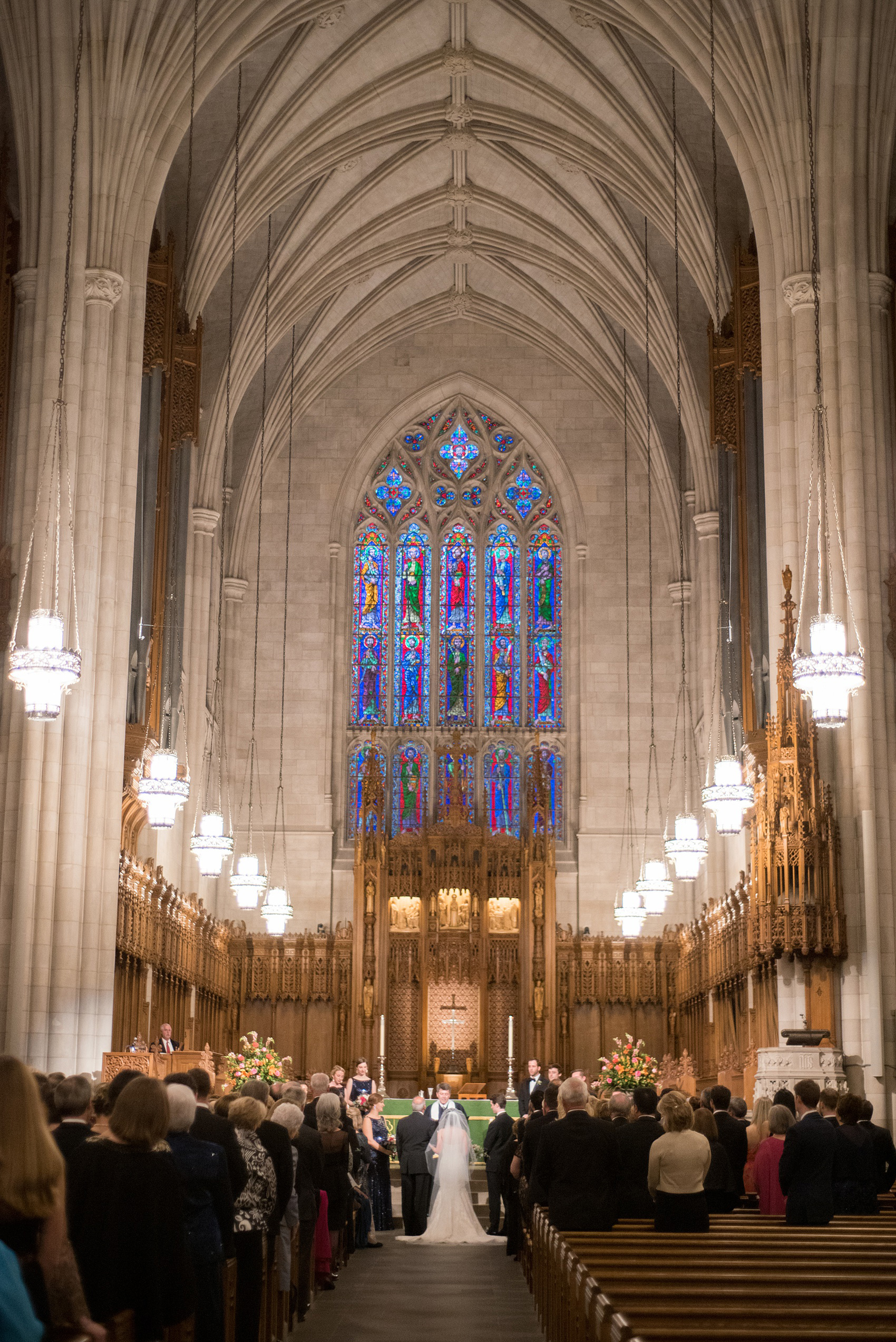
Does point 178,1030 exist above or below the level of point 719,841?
below

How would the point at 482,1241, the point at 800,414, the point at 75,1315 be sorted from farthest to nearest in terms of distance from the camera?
the point at 800,414, the point at 482,1241, the point at 75,1315

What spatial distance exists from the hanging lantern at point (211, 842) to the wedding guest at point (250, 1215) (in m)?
14.0

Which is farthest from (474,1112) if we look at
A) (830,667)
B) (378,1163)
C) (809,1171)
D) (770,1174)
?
(809,1171)

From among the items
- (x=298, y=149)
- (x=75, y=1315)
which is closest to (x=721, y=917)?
(x=298, y=149)

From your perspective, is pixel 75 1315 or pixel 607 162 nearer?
pixel 75 1315

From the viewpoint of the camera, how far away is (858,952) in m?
17.5

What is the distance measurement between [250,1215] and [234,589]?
25.8 meters

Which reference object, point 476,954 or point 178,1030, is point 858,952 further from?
point 476,954

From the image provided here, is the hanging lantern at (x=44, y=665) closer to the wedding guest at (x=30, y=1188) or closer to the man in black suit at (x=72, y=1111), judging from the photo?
the man in black suit at (x=72, y=1111)

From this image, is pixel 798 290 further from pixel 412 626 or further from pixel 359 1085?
pixel 412 626

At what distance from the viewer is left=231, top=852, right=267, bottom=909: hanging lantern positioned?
25500 millimetres

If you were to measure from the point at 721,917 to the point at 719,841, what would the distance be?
162 inches

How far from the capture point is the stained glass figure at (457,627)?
112ft

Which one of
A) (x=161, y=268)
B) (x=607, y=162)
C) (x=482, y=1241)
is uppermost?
(x=607, y=162)
